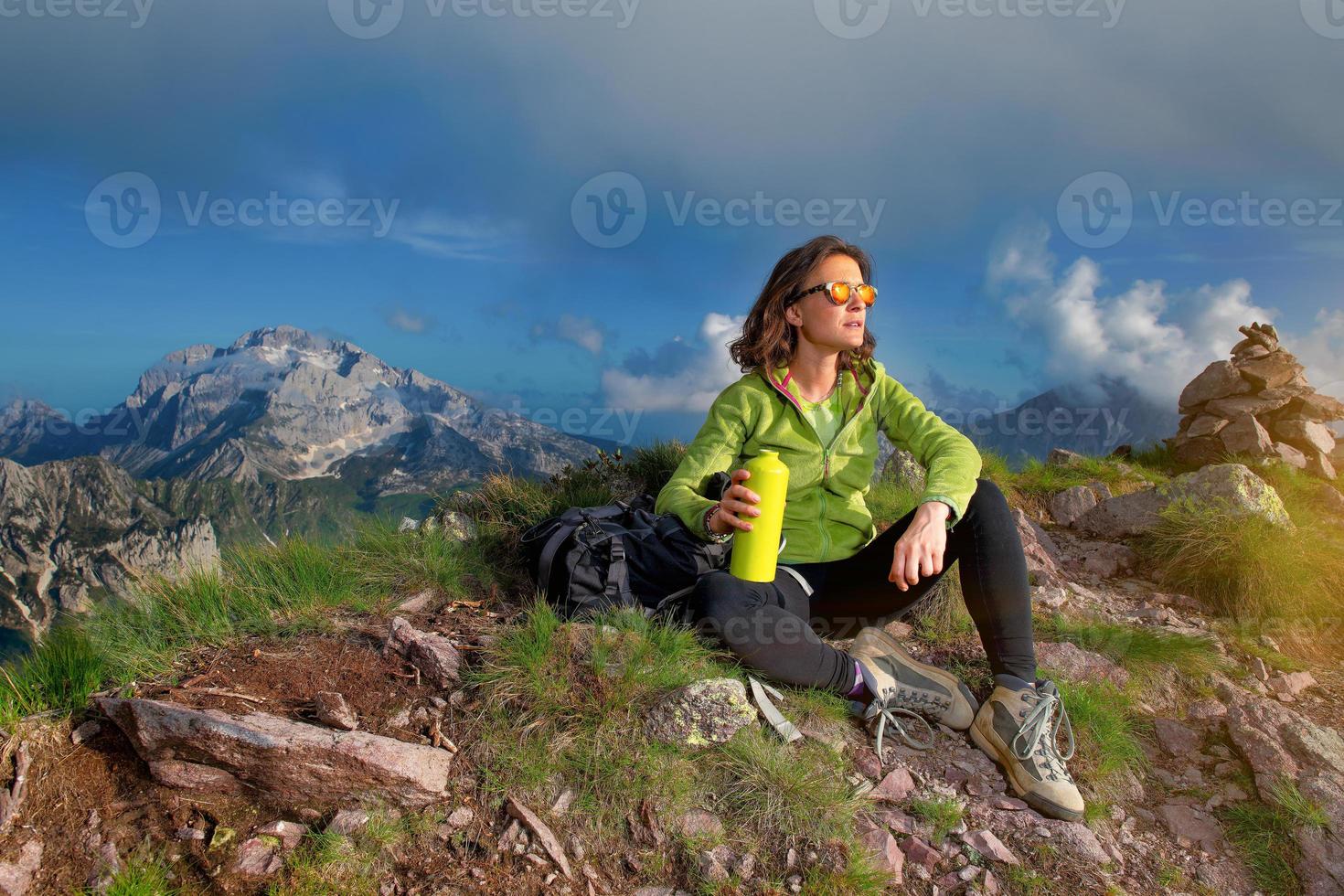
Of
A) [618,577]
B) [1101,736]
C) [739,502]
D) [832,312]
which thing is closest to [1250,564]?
[1101,736]

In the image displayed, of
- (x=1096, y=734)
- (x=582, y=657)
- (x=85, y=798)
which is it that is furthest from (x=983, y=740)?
(x=85, y=798)

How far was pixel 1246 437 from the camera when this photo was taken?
1241 centimetres

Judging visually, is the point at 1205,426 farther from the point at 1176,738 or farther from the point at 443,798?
the point at 443,798

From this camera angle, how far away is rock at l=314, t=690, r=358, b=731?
135 inches

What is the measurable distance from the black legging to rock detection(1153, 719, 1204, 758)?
4.01 feet

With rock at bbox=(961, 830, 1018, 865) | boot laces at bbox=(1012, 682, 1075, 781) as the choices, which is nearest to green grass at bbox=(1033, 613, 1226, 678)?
boot laces at bbox=(1012, 682, 1075, 781)

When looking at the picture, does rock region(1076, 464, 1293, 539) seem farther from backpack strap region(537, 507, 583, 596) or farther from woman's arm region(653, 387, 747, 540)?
backpack strap region(537, 507, 583, 596)

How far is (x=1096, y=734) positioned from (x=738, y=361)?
317cm

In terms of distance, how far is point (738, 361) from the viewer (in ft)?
16.4

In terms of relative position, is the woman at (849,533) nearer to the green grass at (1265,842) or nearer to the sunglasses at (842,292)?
the sunglasses at (842,292)

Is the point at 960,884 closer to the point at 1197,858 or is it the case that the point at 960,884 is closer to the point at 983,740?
the point at 983,740

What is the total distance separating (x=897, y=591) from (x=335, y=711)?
10.4 feet

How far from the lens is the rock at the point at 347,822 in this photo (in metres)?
3.12

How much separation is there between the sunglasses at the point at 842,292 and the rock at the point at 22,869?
15.8 feet
